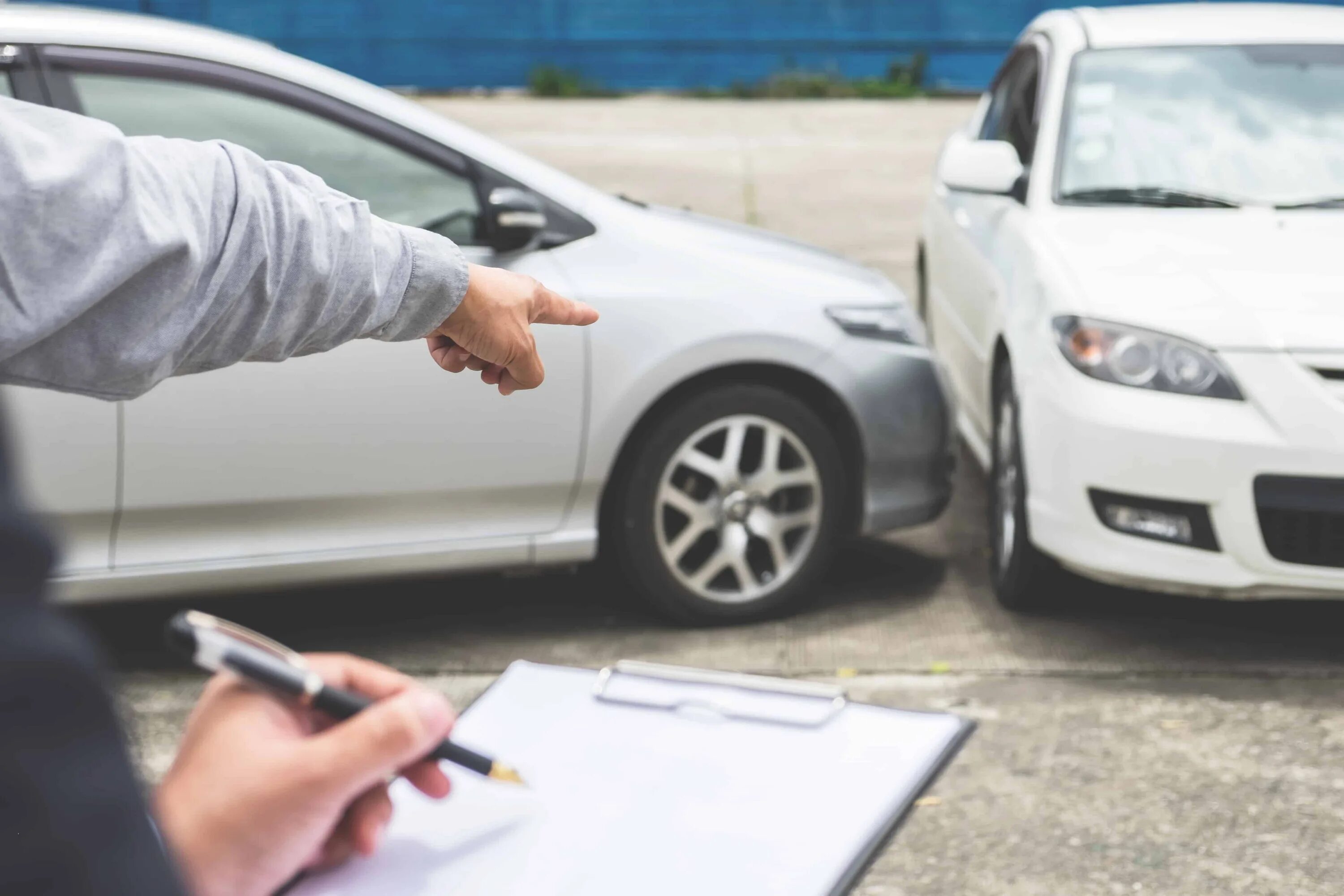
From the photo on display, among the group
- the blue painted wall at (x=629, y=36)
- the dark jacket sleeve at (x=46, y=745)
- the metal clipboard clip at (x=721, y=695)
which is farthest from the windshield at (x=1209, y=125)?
the blue painted wall at (x=629, y=36)

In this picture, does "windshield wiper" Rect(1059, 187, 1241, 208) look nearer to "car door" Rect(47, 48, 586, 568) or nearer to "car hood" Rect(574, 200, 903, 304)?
"car hood" Rect(574, 200, 903, 304)

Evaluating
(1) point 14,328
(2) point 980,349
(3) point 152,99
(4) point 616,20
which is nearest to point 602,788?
(1) point 14,328

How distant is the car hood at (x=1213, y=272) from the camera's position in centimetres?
384

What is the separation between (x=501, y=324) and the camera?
4.29 ft

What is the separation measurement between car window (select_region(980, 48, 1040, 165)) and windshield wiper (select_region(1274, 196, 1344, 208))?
0.78 meters

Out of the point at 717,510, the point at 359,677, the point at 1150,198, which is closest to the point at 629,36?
the point at 1150,198

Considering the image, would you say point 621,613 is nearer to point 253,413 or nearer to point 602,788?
point 253,413

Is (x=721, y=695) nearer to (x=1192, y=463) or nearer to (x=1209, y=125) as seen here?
(x=1192, y=463)

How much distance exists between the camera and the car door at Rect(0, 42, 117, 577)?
3625mm

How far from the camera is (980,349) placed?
5.01m

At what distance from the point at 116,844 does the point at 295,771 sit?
0.29m

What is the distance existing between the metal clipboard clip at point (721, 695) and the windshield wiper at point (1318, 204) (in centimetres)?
318

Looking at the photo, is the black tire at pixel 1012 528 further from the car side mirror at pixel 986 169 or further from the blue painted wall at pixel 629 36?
the blue painted wall at pixel 629 36

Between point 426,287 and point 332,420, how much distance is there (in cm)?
271
